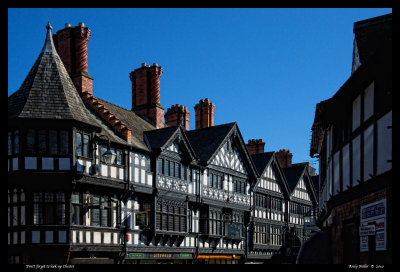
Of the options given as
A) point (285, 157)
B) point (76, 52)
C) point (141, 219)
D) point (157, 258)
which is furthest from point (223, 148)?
point (285, 157)

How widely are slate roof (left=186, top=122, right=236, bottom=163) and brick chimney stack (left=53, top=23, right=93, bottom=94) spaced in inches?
344

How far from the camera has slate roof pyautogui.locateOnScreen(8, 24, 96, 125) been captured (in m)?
24.5

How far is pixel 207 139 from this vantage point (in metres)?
36.8

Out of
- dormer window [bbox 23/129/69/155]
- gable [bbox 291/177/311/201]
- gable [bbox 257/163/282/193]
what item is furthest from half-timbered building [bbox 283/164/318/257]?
dormer window [bbox 23/129/69/155]

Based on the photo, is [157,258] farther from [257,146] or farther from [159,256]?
[257,146]

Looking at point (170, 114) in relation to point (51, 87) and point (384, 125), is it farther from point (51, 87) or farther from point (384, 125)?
point (384, 125)

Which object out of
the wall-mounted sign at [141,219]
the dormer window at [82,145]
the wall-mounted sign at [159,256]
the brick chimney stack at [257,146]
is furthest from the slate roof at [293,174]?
the dormer window at [82,145]

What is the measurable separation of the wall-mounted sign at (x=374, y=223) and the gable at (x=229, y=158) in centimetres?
2092

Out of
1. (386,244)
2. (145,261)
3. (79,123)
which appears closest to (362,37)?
(386,244)

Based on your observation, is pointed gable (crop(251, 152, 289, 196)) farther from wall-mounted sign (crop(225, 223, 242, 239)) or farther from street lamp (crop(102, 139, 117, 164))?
street lamp (crop(102, 139, 117, 164))

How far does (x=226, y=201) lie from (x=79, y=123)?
47.2 ft

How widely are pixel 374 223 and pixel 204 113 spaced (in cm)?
2965

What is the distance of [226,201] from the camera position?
36.5 m

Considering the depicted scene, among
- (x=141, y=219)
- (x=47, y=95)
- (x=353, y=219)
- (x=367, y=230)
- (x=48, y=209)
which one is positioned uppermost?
(x=47, y=95)
